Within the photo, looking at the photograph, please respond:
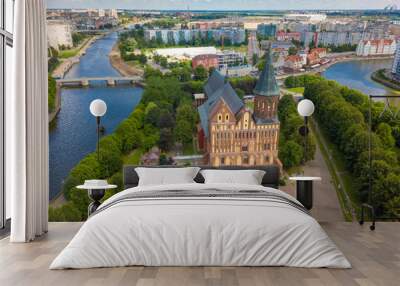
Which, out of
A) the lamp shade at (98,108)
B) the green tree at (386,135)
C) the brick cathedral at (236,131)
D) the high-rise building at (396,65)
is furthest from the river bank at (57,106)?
the high-rise building at (396,65)

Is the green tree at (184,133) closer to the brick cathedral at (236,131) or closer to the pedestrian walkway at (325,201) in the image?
the brick cathedral at (236,131)

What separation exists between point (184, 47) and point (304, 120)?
1991mm

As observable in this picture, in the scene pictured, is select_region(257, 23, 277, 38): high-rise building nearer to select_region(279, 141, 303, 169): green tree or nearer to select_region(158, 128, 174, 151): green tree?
select_region(279, 141, 303, 169): green tree

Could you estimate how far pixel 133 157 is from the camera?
775 cm

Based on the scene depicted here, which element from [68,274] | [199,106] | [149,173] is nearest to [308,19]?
[199,106]

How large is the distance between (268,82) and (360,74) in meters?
1.34

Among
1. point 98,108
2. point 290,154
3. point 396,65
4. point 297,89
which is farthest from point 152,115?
point 396,65

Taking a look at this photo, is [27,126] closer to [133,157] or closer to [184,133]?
[133,157]

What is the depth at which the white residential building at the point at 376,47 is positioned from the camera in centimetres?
802

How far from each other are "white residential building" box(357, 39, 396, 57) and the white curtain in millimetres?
4558

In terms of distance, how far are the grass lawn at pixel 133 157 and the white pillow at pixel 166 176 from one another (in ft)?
2.83

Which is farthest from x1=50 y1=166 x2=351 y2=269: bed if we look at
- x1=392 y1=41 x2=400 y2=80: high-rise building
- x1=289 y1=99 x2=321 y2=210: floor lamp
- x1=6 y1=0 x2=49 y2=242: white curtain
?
x1=392 y1=41 x2=400 y2=80: high-rise building

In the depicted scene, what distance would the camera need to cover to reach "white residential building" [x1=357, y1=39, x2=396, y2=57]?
8023 millimetres

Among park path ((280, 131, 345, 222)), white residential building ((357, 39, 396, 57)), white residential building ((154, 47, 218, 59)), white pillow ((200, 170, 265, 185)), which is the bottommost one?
park path ((280, 131, 345, 222))
